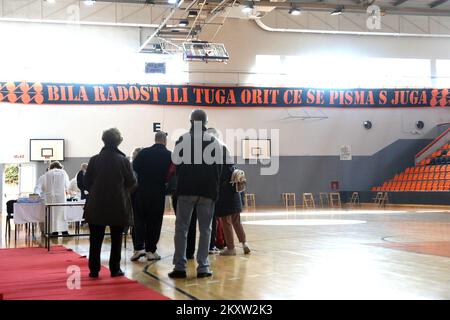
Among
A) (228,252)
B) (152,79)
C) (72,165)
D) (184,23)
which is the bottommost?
(228,252)

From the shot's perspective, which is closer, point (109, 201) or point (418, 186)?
point (109, 201)

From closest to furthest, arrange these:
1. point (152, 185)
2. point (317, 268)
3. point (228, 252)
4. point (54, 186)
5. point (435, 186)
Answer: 1. point (317, 268)
2. point (152, 185)
3. point (228, 252)
4. point (54, 186)
5. point (435, 186)

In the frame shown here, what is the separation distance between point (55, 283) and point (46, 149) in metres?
15.2

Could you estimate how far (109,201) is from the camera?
A: 535 cm

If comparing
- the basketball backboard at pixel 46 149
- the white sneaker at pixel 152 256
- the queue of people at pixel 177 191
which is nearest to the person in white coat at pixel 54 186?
the white sneaker at pixel 152 256

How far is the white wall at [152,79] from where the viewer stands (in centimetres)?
1927

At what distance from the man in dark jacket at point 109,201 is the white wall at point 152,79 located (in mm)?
14737

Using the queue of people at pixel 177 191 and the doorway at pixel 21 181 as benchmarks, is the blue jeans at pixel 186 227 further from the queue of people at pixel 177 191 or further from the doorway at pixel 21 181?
the doorway at pixel 21 181

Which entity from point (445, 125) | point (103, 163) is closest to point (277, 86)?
point (445, 125)

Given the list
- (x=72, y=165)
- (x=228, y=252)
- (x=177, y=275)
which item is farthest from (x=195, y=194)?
(x=72, y=165)

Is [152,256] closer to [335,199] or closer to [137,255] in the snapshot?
[137,255]

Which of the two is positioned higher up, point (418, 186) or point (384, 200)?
point (418, 186)

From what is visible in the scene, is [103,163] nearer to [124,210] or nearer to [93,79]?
[124,210]

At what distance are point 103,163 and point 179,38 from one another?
1444cm
